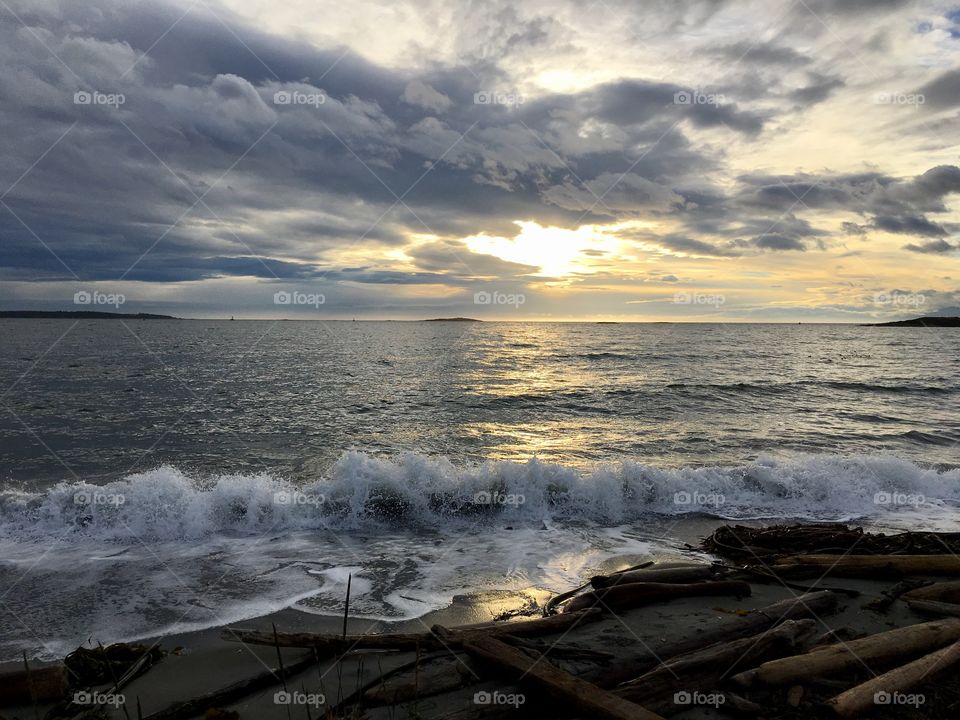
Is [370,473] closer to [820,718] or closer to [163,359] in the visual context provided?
[820,718]

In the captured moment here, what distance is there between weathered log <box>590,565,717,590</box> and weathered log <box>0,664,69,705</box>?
500 cm

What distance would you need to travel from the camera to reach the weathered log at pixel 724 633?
449cm

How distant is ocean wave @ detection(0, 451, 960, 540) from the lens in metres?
10.5

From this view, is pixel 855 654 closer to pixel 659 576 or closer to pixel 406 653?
pixel 659 576

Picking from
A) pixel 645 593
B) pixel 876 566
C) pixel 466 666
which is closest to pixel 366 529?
pixel 645 593

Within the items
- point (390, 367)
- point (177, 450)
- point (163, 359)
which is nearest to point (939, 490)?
point (177, 450)

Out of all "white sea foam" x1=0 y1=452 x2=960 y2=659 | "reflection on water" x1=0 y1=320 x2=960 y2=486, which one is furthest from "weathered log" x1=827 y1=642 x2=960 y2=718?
"reflection on water" x1=0 y1=320 x2=960 y2=486

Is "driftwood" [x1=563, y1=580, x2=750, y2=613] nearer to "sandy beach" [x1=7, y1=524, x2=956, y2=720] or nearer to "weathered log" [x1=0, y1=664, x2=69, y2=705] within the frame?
"sandy beach" [x1=7, y1=524, x2=956, y2=720]

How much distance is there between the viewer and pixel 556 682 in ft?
13.2

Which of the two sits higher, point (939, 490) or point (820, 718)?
point (820, 718)

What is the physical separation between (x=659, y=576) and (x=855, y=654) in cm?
221

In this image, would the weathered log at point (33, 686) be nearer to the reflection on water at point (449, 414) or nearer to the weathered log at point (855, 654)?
the weathered log at point (855, 654)

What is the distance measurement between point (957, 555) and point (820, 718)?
15.9 ft

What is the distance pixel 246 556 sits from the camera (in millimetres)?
8938
